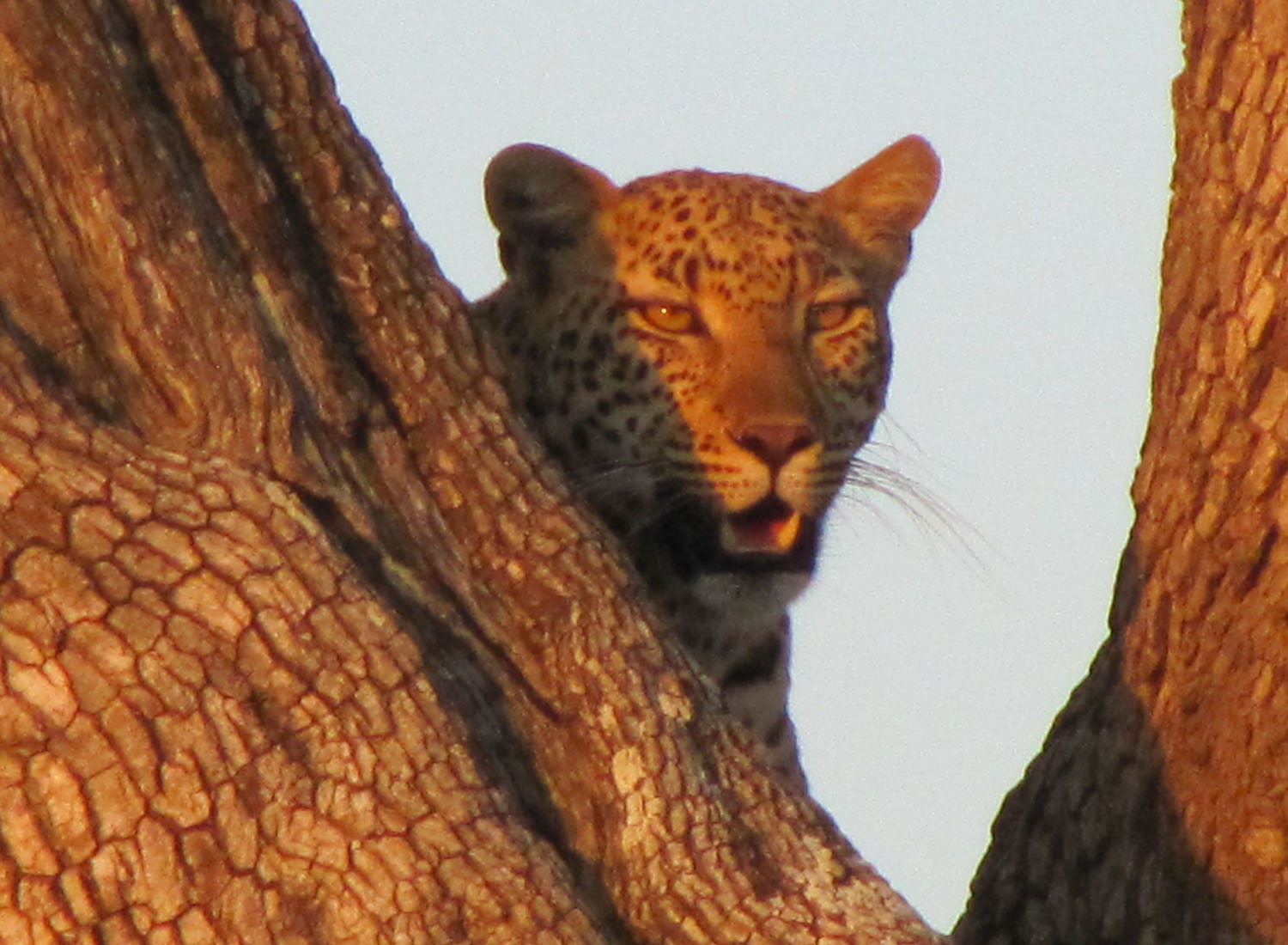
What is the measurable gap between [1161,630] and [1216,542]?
0.23 meters

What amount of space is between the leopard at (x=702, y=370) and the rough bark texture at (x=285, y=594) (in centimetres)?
169

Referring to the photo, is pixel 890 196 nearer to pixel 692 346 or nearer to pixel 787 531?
pixel 692 346

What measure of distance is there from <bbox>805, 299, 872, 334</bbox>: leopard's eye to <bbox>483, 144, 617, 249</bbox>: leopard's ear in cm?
62

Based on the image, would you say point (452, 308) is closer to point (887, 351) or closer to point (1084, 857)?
point (1084, 857)

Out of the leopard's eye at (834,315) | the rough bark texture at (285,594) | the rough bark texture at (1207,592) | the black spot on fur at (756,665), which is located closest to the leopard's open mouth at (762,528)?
the black spot on fur at (756,665)

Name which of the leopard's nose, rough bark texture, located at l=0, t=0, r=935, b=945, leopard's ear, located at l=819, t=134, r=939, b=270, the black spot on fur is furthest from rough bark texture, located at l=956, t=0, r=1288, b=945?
leopard's ear, located at l=819, t=134, r=939, b=270

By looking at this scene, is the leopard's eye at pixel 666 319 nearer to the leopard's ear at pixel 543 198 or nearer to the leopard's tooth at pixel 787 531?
the leopard's ear at pixel 543 198

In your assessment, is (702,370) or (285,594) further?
(702,370)

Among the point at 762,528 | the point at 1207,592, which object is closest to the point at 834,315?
the point at 762,528

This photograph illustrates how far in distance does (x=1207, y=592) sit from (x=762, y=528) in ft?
4.38

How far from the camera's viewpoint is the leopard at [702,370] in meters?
6.04

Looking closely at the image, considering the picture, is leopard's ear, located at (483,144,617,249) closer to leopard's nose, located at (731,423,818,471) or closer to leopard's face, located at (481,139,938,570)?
leopard's face, located at (481,139,938,570)

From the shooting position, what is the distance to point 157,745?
3547 mm

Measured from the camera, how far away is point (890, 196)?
22.8 ft
